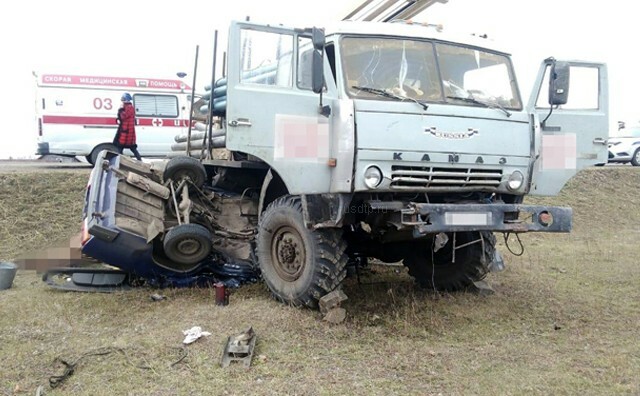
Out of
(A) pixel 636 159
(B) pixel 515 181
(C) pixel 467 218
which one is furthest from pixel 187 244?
(A) pixel 636 159

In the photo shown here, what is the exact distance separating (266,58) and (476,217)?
7.70ft

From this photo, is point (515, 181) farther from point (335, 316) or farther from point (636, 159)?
point (636, 159)

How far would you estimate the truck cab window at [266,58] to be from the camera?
16.2 feet

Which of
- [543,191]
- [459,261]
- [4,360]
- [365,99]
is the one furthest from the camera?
[459,261]

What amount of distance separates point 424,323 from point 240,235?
2.53m

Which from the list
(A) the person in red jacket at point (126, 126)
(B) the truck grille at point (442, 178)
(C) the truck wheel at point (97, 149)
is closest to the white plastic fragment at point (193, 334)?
(B) the truck grille at point (442, 178)

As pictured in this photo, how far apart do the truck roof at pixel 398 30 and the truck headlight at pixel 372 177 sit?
1.30m

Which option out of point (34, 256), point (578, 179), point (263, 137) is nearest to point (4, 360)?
point (263, 137)

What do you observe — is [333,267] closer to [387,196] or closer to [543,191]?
[387,196]

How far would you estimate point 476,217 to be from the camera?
15.0ft

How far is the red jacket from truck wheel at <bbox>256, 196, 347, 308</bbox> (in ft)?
22.2

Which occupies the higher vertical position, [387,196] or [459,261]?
[387,196]

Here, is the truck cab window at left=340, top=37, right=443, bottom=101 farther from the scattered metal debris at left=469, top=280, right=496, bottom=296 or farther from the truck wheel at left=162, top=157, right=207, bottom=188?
the truck wheel at left=162, top=157, right=207, bottom=188

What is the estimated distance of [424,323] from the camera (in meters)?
4.91
